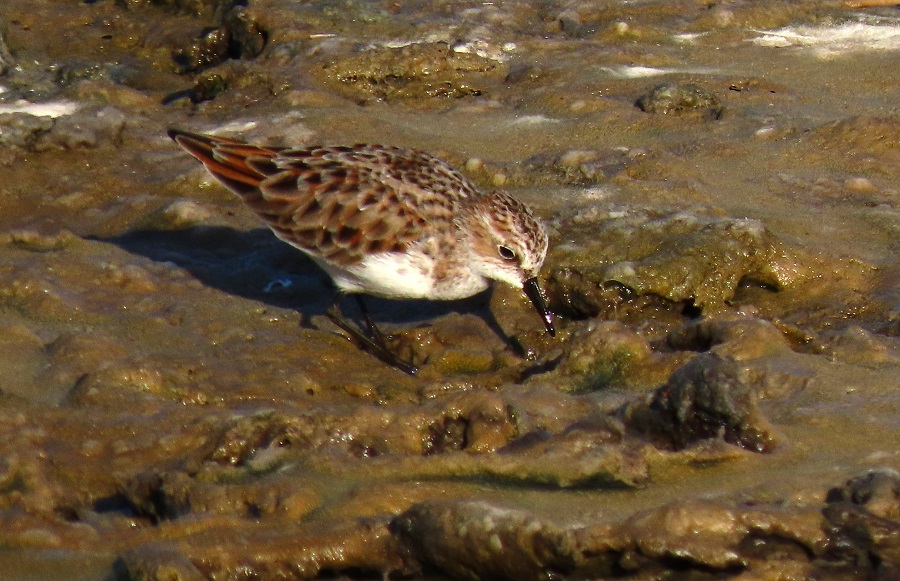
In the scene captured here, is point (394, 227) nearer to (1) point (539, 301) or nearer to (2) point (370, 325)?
(2) point (370, 325)

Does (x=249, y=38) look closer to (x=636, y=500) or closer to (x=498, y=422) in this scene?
(x=498, y=422)

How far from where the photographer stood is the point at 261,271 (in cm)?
666

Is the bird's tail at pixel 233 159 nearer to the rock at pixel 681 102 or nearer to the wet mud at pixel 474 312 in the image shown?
the wet mud at pixel 474 312

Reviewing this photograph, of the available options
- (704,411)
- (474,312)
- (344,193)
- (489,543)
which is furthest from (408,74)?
(489,543)

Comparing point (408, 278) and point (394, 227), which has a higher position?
point (394, 227)

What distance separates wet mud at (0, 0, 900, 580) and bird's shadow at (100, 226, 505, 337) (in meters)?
0.02

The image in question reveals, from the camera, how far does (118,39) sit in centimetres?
1002

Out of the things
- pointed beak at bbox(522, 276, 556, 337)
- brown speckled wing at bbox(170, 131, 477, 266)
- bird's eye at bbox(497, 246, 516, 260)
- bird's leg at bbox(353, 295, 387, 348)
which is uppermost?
brown speckled wing at bbox(170, 131, 477, 266)

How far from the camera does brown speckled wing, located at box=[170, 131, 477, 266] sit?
5.99 m

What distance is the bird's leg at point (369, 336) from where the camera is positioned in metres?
5.79

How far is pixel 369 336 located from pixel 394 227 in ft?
1.89

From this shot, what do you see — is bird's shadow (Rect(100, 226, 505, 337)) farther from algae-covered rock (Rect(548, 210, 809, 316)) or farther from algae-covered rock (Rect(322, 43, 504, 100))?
algae-covered rock (Rect(322, 43, 504, 100))

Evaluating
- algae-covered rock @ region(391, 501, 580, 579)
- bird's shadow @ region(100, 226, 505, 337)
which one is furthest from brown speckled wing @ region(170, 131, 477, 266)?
algae-covered rock @ region(391, 501, 580, 579)

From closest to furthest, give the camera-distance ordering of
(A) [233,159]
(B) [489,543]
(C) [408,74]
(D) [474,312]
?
(B) [489,543] < (D) [474,312] < (A) [233,159] < (C) [408,74]
